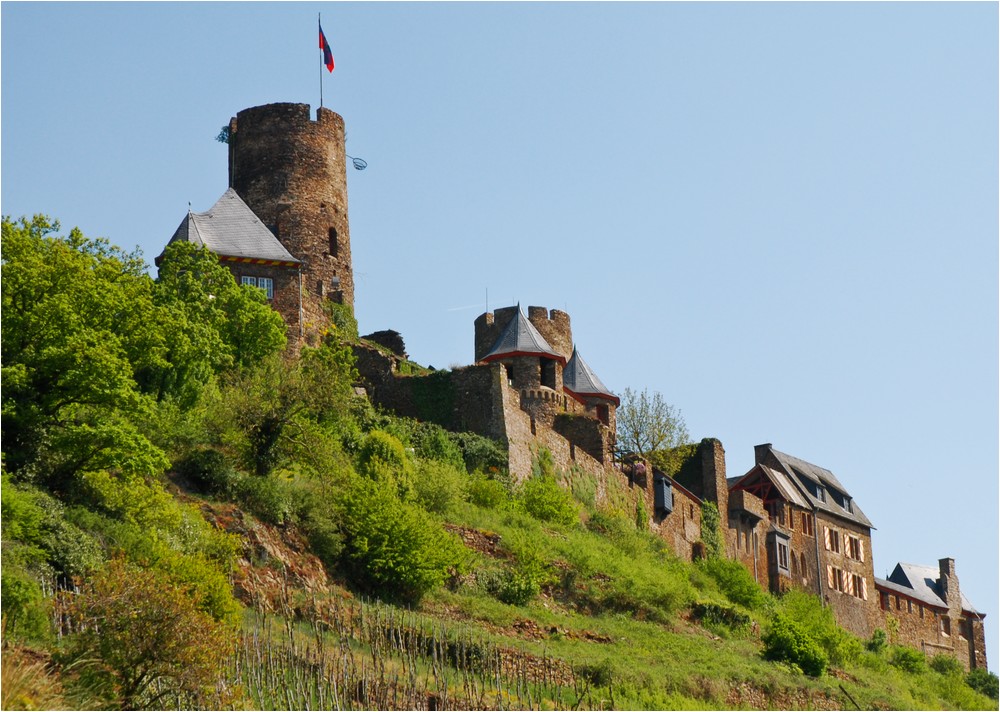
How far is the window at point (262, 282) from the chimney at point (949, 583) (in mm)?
49657

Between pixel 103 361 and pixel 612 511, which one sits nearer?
pixel 103 361

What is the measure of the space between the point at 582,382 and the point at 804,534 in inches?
588

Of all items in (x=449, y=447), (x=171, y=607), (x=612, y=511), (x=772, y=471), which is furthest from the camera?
(x=772, y=471)

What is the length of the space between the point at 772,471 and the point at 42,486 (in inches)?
1896

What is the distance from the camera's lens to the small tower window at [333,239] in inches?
2569

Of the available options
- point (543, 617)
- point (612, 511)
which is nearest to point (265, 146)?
point (612, 511)

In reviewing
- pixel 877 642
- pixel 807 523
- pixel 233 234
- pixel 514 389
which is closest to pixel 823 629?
pixel 514 389

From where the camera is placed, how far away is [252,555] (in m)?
39.4

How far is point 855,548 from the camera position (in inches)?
3228

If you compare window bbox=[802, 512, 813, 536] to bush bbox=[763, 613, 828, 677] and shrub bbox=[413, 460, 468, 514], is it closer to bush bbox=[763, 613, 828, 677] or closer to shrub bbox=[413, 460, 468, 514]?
bush bbox=[763, 613, 828, 677]

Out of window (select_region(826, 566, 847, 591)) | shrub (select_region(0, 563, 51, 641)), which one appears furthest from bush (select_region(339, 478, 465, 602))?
window (select_region(826, 566, 847, 591))

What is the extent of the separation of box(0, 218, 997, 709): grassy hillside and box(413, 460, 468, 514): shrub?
0.32ft

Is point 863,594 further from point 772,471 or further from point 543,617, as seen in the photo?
point 543,617

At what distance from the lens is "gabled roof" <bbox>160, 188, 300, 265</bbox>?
2302 inches
